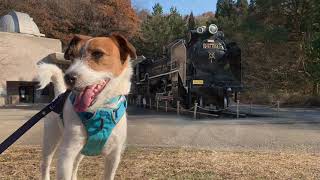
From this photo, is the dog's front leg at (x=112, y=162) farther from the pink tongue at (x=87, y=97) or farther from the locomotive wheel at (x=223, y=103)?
the locomotive wheel at (x=223, y=103)

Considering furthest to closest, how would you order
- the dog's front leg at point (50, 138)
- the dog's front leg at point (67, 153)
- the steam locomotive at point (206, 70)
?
the steam locomotive at point (206, 70) → the dog's front leg at point (50, 138) → the dog's front leg at point (67, 153)

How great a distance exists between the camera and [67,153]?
475 centimetres

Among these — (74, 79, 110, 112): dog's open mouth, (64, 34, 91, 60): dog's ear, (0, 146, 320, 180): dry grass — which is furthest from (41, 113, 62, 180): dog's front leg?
(0, 146, 320, 180): dry grass

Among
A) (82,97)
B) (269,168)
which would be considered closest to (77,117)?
(82,97)

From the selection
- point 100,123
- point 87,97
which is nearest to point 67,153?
point 100,123

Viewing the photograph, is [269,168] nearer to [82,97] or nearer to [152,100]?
[82,97]

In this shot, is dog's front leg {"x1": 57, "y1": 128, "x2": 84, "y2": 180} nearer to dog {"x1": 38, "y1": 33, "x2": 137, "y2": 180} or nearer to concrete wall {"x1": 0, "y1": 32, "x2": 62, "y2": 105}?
dog {"x1": 38, "y1": 33, "x2": 137, "y2": 180}

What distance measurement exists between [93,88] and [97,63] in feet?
0.97

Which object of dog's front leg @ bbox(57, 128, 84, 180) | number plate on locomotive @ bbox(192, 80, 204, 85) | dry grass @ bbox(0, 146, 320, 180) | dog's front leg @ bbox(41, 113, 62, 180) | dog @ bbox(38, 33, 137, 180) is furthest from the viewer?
number plate on locomotive @ bbox(192, 80, 204, 85)

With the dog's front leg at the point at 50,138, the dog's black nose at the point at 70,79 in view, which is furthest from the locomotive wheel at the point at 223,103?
the dog's black nose at the point at 70,79

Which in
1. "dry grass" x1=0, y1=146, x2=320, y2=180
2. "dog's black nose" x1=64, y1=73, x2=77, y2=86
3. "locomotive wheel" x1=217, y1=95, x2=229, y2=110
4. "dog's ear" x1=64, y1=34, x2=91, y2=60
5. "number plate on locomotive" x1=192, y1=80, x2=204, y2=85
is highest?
"number plate on locomotive" x1=192, y1=80, x2=204, y2=85

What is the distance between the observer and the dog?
435cm

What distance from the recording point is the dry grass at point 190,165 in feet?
23.4

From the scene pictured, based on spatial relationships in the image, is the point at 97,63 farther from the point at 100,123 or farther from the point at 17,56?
the point at 17,56
